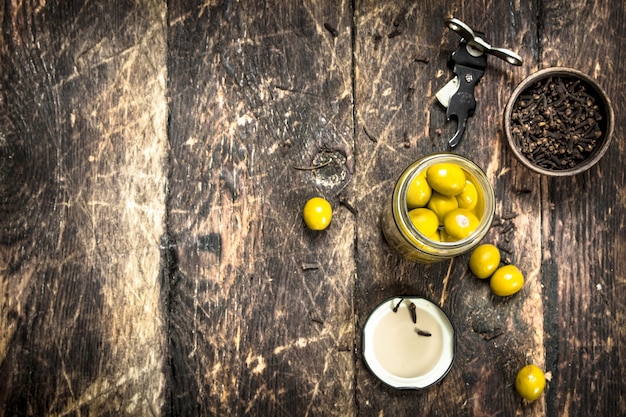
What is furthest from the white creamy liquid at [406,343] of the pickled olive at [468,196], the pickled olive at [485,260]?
the pickled olive at [468,196]

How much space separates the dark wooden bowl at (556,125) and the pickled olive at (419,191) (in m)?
0.25

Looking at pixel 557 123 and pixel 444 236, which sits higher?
pixel 557 123

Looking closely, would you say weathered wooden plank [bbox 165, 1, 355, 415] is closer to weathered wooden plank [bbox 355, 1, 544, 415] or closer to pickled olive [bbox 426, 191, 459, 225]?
weathered wooden plank [bbox 355, 1, 544, 415]

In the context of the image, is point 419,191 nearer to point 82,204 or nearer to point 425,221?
point 425,221

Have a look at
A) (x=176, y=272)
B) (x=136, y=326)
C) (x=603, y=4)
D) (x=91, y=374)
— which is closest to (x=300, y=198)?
(x=176, y=272)

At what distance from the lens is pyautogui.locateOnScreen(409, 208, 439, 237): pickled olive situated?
3.81ft

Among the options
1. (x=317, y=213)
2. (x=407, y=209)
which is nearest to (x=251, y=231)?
(x=317, y=213)

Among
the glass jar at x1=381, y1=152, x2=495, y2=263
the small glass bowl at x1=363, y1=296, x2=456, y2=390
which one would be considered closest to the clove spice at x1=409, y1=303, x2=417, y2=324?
the small glass bowl at x1=363, y1=296, x2=456, y2=390

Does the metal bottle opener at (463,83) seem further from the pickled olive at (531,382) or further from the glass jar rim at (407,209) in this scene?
the pickled olive at (531,382)

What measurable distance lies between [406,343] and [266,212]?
0.41m

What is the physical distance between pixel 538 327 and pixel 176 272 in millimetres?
818

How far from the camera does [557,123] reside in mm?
1286

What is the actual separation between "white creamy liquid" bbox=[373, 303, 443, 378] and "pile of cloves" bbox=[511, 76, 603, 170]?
1.39 ft

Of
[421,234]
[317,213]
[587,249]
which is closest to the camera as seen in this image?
[421,234]
